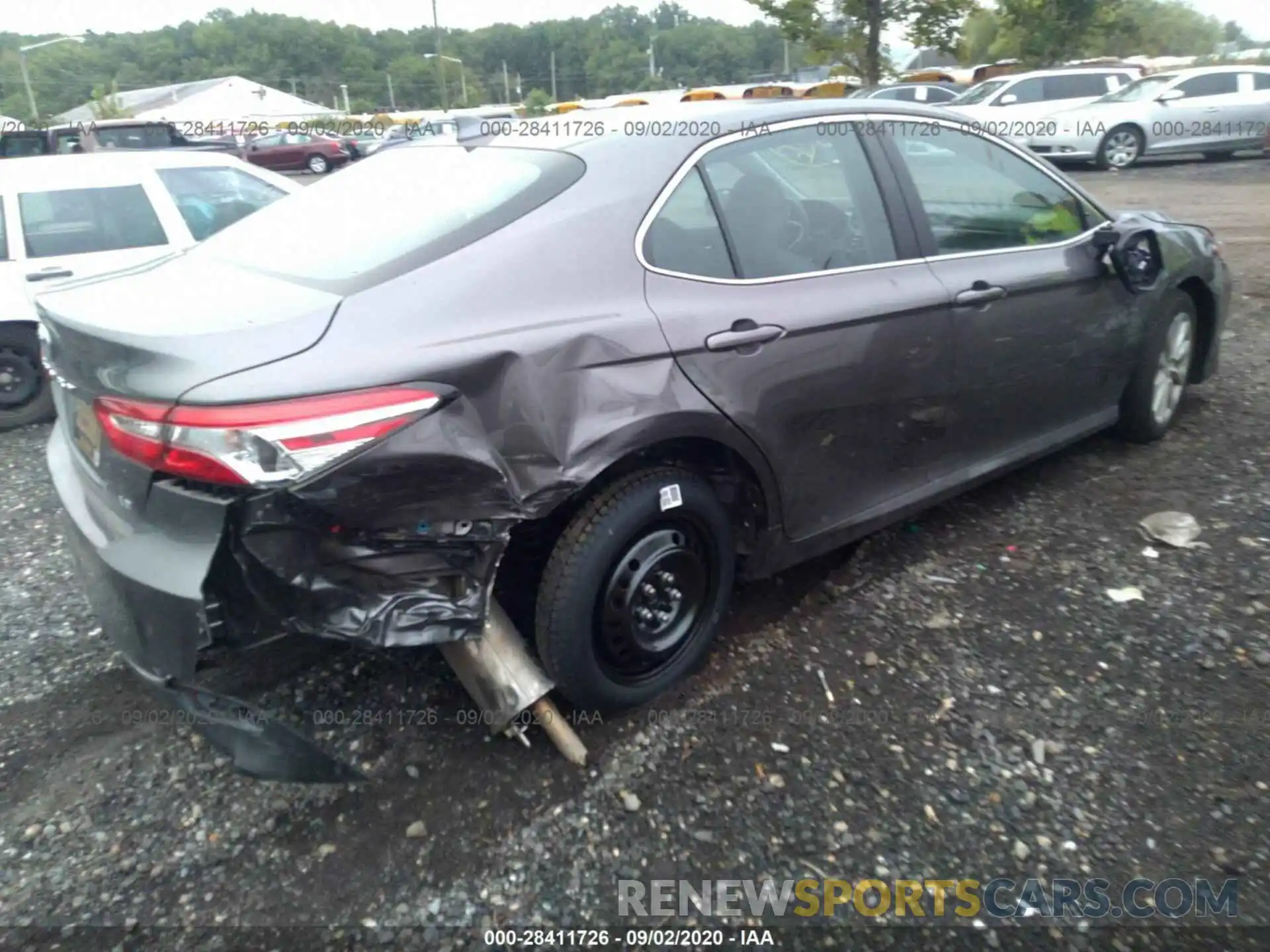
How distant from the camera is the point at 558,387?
7.97 feet

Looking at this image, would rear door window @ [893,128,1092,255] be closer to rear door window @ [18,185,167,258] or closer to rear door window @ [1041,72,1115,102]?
rear door window @ [18,185,167,258]

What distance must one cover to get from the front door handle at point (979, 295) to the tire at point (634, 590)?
118 centimetres

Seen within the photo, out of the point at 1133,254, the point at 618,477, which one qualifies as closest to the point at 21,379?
the point at 618,477

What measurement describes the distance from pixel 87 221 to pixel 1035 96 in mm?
17559

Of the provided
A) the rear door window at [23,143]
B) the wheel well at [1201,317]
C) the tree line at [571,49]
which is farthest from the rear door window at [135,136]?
the wheel well at [1201,317]

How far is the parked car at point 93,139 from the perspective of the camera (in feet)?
57.8

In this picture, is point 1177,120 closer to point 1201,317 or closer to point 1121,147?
point 1121,147

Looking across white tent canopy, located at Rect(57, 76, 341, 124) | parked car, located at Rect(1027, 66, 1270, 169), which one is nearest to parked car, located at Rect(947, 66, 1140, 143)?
parked car, located at Rect(1027, 66, 1270, 169)

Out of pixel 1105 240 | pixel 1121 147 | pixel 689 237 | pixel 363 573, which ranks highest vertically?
pixel 689 237

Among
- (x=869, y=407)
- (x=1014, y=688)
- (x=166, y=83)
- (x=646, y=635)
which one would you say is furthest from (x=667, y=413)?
(x=166, y=83)

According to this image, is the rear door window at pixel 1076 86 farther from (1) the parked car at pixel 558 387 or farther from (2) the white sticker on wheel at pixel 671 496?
(2) the white sticker on wheel at pixel 671 496

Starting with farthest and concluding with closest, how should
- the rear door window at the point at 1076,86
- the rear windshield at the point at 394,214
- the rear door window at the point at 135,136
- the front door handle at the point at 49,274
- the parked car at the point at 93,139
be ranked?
the rear door window at the point at 135,136 < the rear door window at the point at 1076,86 < the parked car at the point at 93,139 < the front door handle at the point at 49,274 < the rear windshield at the point at 394,214

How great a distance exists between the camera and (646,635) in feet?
9.36

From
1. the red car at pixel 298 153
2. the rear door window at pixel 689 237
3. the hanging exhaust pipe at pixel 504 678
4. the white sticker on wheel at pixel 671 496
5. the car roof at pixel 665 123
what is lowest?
the red car at pixel 298 153
